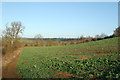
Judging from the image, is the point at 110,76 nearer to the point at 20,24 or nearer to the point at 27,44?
the point at 20,24

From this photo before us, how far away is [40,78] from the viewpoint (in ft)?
36.0

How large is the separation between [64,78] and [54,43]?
6632 cm

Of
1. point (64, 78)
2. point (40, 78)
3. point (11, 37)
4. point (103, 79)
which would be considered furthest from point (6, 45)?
point (103, 79)

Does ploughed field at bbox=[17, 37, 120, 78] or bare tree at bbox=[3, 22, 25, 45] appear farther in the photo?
bare tree at bbox=[3, 22, 25, 45]

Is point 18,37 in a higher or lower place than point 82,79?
higher

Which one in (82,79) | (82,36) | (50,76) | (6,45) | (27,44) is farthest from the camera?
(82,36)

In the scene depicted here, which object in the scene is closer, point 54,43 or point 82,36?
point 54,43

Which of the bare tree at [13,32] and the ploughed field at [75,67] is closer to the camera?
the ploughed field at [75,67]

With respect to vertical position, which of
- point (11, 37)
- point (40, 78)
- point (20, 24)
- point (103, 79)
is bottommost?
point (40, 78)

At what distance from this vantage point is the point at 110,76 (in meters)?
8.28

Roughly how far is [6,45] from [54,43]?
1781 inches

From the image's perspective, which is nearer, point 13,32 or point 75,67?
point 75,67

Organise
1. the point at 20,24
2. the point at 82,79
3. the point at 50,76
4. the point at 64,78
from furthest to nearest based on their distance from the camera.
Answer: the point at 20,24
the point at 50,76
the point at 64,78
the point at 82,79

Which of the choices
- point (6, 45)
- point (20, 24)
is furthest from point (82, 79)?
point (20, 24)
